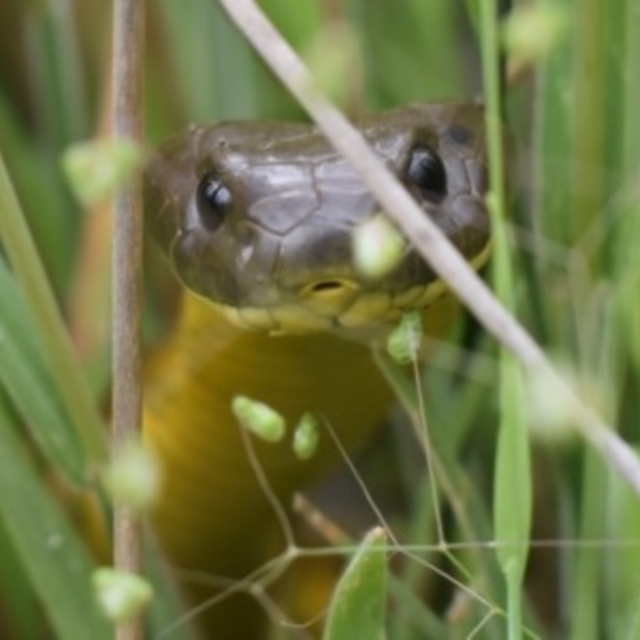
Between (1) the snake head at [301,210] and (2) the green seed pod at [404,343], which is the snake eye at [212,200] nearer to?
(1) the snake head at [301,210]

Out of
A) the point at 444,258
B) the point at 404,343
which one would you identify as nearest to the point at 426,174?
the point at 404,343

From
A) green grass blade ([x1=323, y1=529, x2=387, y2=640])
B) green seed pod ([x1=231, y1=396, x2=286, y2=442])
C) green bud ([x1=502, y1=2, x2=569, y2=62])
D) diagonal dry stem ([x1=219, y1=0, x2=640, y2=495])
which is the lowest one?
green grass blade ([x1=323, y1=529, x2=387, y2=640])

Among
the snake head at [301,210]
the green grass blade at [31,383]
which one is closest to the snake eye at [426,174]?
the snake head at [301,210]

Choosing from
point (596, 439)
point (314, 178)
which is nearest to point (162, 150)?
point (314, 178)

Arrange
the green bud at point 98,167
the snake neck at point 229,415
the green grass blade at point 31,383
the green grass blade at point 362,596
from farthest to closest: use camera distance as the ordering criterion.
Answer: the snake neck at point 229,415, the green grass blade at point 31,383, the green grass blade at point 362,596, the green bud at point 98,167

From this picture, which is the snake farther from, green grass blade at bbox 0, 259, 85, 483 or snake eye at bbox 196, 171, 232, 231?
green grass blade at bbox 0, 259, 85, 483

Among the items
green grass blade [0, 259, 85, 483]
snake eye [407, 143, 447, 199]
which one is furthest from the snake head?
green grass blade [0, 259, 85, 483]

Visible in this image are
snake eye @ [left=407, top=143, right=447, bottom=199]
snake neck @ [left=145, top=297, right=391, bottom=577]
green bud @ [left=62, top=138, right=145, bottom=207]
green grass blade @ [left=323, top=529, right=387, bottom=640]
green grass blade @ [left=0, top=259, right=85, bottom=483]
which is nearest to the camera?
green bud @ [left=62, top=138, right=145, bottom=207]
